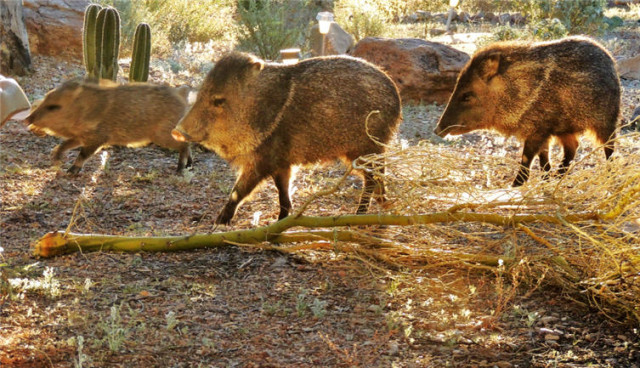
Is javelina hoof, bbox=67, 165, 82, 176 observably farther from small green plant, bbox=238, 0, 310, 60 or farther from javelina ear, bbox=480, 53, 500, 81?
small green plant, bbox=238, 0, 310, 60

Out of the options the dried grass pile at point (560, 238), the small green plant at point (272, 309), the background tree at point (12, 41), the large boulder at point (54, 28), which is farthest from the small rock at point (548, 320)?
the large boulder at point (54, 28)

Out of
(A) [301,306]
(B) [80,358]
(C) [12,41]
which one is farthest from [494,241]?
(C) [12,41]

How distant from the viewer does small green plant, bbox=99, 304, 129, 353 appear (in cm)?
274

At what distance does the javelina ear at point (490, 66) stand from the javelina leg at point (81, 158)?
8.79 ft

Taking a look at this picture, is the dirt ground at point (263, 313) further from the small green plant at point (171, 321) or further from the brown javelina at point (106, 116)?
the brown javelina at point (106, 116)

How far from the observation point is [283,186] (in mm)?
4230

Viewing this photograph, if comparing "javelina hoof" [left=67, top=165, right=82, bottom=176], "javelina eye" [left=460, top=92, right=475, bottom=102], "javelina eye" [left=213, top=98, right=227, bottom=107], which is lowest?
"javelina hoof" [left=67, top=165, right=82, bottom=176]

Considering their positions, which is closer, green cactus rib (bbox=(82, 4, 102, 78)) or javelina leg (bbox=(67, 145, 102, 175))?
javelina leg (bbox=(67, 145, 102, 175))

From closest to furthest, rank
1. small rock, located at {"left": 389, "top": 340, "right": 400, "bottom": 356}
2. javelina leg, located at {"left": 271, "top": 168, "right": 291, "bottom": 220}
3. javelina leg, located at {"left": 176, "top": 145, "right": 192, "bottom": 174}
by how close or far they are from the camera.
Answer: small rock, located at {"left": 389, "top": 340, "right": 400, "bottom": 356}
javelina leg, located at {"left": 271, "top": 168, "right": 291, "bottom": 220}
javelina leg, located at {"left": 176, "top": 145, "right": 192, "bottom": 174}

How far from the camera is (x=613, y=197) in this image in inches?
126

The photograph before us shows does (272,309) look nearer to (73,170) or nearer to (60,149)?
(73,170)

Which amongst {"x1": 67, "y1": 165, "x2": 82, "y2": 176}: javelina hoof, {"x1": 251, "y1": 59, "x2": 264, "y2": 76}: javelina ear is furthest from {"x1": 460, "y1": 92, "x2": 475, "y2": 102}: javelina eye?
{"x1": 67, "y1": 165, "x2": 82, "y2": 176}: javelina hoof

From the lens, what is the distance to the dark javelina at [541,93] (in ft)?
15.7

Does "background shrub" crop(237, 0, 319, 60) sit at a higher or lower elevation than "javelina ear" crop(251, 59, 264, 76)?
lower
